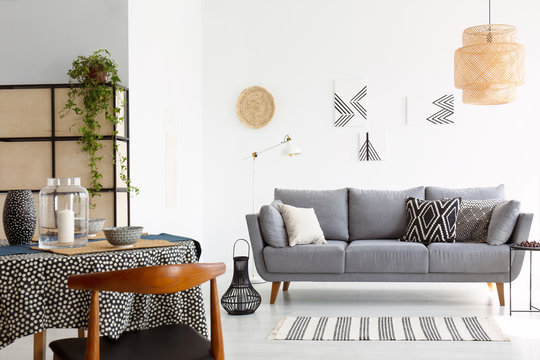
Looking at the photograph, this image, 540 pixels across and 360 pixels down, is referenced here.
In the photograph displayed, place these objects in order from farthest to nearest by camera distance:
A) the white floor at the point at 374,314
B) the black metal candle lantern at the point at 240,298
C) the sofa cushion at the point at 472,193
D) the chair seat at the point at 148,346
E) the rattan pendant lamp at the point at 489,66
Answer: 1. the sofa cushion at the point at 472,193
2. the rattan pendant lamp at the point at 489,66
3. the black metal candle lantern at the point at 240,298
4. the white floor at the point at 374,314
5. the chair seat at the point at 148,346

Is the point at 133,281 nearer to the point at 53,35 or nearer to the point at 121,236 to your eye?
the point at 121,236

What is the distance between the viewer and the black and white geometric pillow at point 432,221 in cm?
495

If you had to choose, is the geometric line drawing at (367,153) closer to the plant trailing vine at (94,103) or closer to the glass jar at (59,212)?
the plant trailing vine at (94,103)

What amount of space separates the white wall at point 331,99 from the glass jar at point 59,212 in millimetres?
4443

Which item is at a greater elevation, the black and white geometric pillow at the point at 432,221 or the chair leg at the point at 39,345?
the black and white geometric pillow at the point at 432,221

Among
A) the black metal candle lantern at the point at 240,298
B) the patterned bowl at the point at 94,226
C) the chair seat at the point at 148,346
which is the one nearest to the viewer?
the chair seat at the point at 148,346

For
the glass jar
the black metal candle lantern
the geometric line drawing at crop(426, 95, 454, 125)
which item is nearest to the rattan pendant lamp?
the geometric line drawing at crop(426, 95, 454, 125)

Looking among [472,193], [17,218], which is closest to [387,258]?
[472,193]

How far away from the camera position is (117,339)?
205 cm

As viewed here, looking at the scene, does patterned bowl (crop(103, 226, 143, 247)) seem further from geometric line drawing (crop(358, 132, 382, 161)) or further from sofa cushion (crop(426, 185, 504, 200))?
geometric line drawing (crop(358, 132, 382, 161))

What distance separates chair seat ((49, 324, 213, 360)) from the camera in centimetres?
190

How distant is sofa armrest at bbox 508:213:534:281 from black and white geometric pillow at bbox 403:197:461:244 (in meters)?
0.48

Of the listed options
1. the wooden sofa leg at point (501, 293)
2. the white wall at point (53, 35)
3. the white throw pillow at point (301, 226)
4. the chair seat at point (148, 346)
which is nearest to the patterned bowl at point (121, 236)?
the chair seat at point (148, 346)

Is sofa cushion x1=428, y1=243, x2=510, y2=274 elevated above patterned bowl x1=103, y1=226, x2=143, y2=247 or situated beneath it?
situated beneath
